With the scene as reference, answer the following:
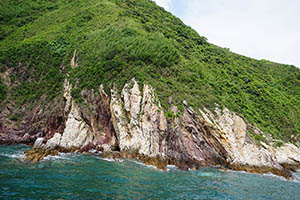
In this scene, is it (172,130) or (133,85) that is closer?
(172,130)

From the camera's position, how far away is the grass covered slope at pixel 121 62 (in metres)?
32.5

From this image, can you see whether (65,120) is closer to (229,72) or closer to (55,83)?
(55,83)

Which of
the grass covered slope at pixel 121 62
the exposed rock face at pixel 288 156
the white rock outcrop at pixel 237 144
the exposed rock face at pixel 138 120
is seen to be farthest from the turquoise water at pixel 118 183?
the grass covered slope at pixel 121 62

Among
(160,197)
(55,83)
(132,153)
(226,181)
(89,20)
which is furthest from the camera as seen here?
(89,20)

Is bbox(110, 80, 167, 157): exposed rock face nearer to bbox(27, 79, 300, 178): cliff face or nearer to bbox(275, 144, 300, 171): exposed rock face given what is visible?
bbox(27, 79, 300, 178): cliff face

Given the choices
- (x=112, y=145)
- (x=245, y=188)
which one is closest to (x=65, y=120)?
(x=112, y=145)

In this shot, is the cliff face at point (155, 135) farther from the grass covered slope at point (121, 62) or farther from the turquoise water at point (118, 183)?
the turquoise water at point (118, 183)

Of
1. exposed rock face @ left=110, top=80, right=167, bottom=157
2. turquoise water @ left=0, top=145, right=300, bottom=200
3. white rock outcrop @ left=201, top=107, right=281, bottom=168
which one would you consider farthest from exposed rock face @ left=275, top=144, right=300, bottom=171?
exposed rock face @ left=110, top=80, right=167, bottom=157

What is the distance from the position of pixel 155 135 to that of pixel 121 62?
522 inches

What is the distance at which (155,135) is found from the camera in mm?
25234

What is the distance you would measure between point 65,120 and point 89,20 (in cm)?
2752

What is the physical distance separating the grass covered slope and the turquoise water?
37.4 feet

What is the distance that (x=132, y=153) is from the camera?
80.7ft

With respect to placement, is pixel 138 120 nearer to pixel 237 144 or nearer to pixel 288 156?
pixel 237 144
